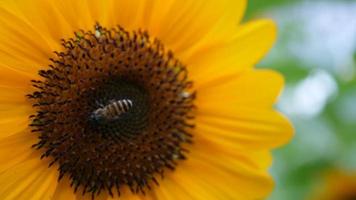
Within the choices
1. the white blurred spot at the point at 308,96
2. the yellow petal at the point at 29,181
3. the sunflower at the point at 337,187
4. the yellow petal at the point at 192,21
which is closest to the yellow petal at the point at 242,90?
the yellow petal at the point at 192,21

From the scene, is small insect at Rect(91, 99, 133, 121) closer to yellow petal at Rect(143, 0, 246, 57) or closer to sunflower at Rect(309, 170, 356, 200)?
yellow petal at Rect(143, 0, 246, 57)

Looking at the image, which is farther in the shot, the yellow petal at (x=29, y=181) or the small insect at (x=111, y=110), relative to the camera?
the small insect at (x=111, y=110)

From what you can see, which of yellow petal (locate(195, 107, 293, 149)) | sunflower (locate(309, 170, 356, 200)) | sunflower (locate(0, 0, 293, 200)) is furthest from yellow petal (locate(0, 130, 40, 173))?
sunflower (locate(309, 170, 356, 200))

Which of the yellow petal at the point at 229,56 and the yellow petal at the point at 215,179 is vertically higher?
the yellow petal at the point at 229,56

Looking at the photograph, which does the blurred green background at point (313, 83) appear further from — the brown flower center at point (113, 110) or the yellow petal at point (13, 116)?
the yellow petal at point (13, 116)

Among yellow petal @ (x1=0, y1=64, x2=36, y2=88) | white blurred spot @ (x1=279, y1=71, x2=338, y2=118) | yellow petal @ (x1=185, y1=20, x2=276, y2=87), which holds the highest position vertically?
yellow petal @ (x1=0, y1=64, x2=36, y2=88)

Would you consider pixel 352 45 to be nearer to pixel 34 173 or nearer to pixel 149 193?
pixel 149 193
